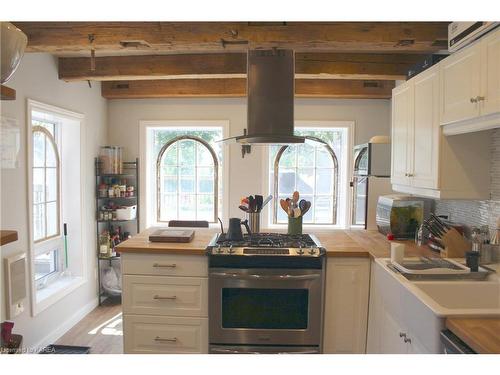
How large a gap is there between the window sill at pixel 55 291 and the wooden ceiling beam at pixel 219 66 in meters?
1.91

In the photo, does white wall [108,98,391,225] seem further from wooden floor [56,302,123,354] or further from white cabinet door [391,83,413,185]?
wooden floor [56,302,123,354]

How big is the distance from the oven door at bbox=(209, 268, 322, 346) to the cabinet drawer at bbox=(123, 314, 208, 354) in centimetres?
10


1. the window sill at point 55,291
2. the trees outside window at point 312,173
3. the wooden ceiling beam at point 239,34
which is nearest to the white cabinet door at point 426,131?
the wooden ceiling beam at point 239,34

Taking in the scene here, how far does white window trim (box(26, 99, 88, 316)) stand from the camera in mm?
2741

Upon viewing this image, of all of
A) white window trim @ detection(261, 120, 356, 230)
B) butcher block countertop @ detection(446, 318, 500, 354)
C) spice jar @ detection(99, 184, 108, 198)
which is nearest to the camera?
butcher block countertop @ detection(446, 318, 500, 354)

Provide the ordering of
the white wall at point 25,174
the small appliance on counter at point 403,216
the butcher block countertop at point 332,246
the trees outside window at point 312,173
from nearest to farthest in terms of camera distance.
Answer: the butcher block countertop at point 332,246 → the white wall at point 25,174 → the small appliance on counter at point 403,216 → the trees outside window at point 312,173

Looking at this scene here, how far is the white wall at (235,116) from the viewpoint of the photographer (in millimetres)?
3955

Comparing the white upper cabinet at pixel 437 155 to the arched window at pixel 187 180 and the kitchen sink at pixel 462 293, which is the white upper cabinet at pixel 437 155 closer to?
the kitchen sink at pixel 462 293

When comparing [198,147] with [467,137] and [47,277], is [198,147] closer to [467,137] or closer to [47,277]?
[47,277]

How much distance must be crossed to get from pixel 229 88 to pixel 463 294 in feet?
9.39

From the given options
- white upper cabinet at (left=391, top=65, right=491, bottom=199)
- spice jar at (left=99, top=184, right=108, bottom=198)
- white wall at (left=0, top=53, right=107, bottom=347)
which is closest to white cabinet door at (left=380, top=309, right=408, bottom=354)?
white upper cabinet at (left=391, top=65, right=491, bottom=199)

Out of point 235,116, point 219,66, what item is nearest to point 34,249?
point 219,66

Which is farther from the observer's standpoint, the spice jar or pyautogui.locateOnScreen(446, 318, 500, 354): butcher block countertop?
the spice jar
